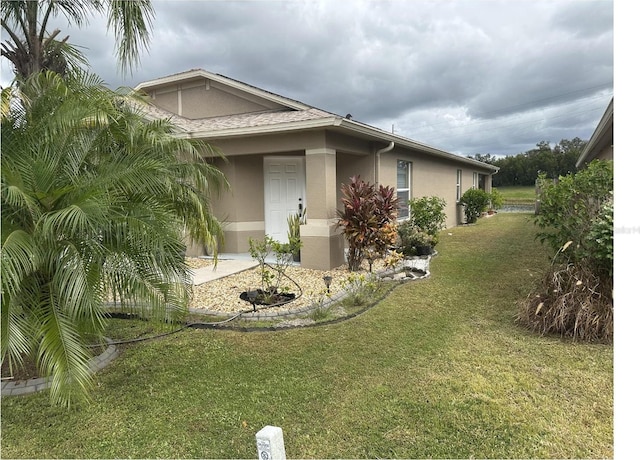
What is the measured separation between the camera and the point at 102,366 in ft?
13.7

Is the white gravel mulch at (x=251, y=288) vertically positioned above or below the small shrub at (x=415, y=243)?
below

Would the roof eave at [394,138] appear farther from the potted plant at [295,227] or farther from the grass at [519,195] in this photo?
the grass at [519,195]

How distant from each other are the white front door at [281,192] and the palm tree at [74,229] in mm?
5973

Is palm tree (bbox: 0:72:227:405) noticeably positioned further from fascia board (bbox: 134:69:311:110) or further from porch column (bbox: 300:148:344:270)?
fascia board (bbox: 134:69:311:110)

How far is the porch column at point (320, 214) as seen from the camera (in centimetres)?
841

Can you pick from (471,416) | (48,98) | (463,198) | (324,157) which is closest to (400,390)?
(471,416)

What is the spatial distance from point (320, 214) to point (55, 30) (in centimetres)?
554

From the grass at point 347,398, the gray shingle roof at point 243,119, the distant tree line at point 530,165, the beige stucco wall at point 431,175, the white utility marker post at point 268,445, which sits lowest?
the grass at point 347,398

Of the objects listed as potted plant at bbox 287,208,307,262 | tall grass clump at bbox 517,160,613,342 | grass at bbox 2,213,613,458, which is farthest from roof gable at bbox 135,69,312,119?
grass at bbox 2,213,613,458

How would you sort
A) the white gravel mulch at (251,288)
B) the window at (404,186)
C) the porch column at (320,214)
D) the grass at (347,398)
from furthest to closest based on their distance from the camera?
1. the window at (404,186)
2. the porch column at (320,214)
3. the white gravel mulch at (251,288)
4. the grass at (347,398)

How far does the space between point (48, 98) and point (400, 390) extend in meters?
4.19

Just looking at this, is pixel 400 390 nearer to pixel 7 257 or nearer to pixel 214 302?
pixel 7 257

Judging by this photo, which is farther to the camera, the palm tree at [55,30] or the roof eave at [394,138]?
the roof eave at [394,138]

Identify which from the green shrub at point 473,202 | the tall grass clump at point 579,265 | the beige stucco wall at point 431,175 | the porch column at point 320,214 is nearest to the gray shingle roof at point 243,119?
the porch column at point 320,214
